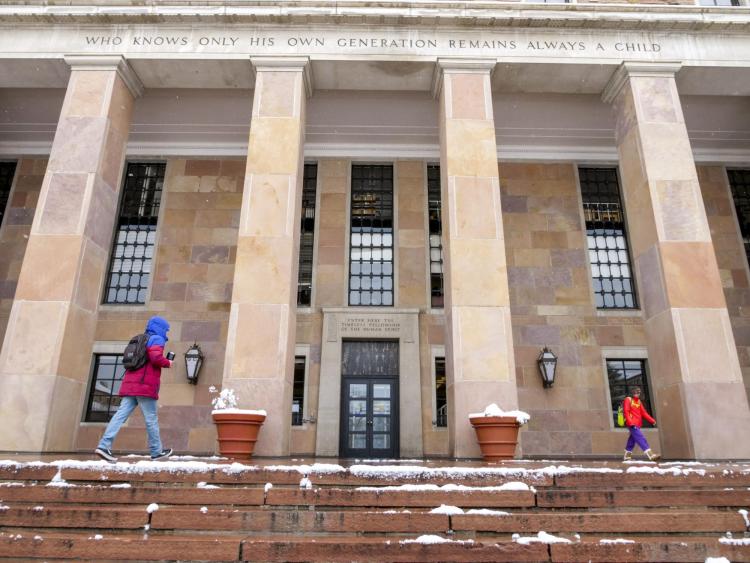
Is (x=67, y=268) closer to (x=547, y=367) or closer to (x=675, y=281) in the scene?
(x=547, y=367)

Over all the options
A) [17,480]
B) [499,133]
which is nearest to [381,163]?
[499,133]

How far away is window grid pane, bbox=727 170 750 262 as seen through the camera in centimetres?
1736

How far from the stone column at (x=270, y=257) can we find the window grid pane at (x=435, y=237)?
18.5 feet

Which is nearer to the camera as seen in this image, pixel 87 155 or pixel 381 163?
pixel 87 155

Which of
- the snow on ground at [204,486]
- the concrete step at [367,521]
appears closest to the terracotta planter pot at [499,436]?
the concrete step at [367,521]

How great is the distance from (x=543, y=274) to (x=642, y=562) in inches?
499

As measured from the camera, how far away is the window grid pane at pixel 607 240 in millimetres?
16812

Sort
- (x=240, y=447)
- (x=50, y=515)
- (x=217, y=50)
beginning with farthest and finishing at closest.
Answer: (x=217, y=50), (x=240, y=447), (x=50, y=515)

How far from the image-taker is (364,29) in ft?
43.6

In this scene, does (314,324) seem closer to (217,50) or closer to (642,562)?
(217,50)

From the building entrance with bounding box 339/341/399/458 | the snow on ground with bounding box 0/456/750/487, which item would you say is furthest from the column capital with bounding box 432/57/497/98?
the snow on ground with bounding box 0/456/750/487

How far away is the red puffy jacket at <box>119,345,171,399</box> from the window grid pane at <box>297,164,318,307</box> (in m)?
8.27

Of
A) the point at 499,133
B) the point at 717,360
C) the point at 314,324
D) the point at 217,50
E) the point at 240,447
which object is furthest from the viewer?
the point at 499,133

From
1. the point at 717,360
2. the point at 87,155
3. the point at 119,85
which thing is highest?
the point at 119,85
